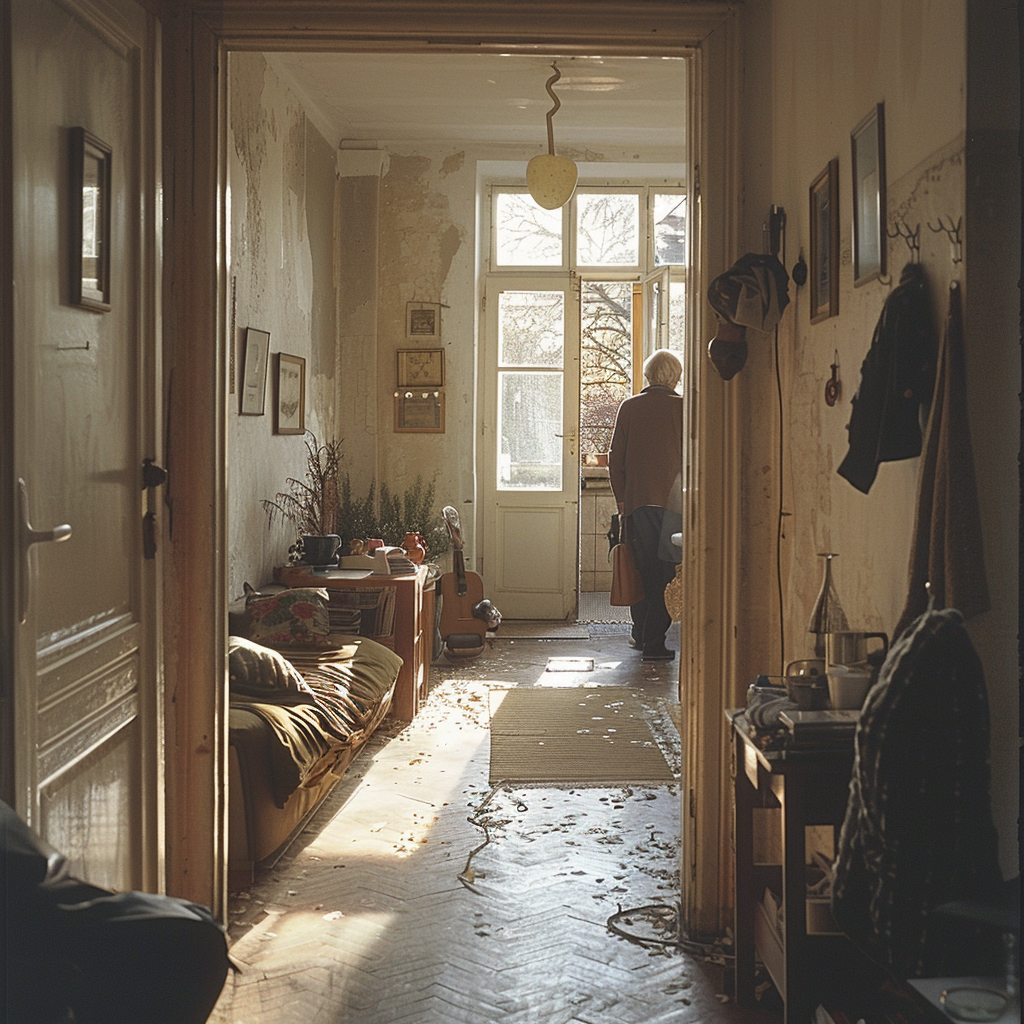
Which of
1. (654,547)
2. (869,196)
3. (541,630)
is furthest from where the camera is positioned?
(541,630)

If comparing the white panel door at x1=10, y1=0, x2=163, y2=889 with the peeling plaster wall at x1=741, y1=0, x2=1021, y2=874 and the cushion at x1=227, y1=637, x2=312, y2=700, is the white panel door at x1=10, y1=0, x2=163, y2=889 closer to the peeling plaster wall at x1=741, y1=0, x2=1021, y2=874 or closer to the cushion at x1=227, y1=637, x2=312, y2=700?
the cushion at x1=227, y1=637, x2=312, y2=700

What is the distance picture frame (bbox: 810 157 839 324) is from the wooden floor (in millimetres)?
1752

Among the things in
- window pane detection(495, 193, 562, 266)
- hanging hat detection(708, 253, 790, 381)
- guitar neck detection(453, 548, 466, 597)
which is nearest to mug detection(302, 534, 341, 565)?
guitar neck detection(453, 548, 466, 597)

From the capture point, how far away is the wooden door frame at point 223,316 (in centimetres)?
289

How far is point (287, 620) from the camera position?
4633 millimetres

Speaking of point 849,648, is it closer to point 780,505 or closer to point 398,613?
point 780,505

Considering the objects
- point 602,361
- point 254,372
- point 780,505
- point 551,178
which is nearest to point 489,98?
point 551,178

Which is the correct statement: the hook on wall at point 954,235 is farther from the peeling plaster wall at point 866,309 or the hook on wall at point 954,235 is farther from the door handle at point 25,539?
the door handle at point 25,539

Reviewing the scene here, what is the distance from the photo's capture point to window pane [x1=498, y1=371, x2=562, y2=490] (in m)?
8.35

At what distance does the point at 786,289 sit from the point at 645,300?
557 centimetres

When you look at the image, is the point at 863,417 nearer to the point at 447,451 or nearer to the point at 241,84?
the point at 241,84

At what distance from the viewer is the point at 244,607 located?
4785 mm

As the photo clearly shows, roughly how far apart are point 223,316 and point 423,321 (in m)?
4.98

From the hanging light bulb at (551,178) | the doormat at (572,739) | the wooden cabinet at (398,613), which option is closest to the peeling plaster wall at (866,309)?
the doormat at (572,739)
